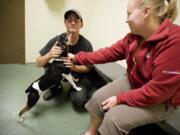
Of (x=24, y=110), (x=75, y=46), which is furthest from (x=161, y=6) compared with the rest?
(x=24, y=110)

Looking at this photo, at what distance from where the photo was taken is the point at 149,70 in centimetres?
122

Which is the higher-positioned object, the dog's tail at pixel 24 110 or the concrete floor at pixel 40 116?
the dog's tail at pixel 24 110

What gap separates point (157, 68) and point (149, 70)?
9cm

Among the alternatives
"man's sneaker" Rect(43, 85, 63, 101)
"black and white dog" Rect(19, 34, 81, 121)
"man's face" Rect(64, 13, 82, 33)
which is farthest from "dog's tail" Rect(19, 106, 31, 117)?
"man's face" Rect(64, 13, 82, 33)

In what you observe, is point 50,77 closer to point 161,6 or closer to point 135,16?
point 135,16

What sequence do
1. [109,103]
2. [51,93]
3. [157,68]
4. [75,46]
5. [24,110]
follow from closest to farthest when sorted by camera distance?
1. [157,68]
2. [109,103]
3. [24,110]
4. [75,46]
5. [51,93]

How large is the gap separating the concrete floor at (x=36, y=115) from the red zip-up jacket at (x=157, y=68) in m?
0.73

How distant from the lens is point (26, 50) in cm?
277

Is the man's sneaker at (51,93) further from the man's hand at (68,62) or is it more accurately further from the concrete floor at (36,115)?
the man's hand at (68,62)

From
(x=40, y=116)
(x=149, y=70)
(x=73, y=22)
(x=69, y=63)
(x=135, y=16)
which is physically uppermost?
(x=135, y=16)

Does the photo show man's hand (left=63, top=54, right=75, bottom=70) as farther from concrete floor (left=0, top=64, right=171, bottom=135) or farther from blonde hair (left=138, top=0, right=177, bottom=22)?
blonde hair (left=138, top=0, right=177, bottom=22)

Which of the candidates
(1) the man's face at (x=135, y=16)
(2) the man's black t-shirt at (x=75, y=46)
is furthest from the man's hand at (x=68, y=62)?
(1) the man's face at (x=135, y=16)

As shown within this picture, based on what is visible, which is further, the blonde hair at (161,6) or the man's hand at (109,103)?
the man's hand at (109,103)

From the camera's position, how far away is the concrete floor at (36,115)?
5.74 ft
